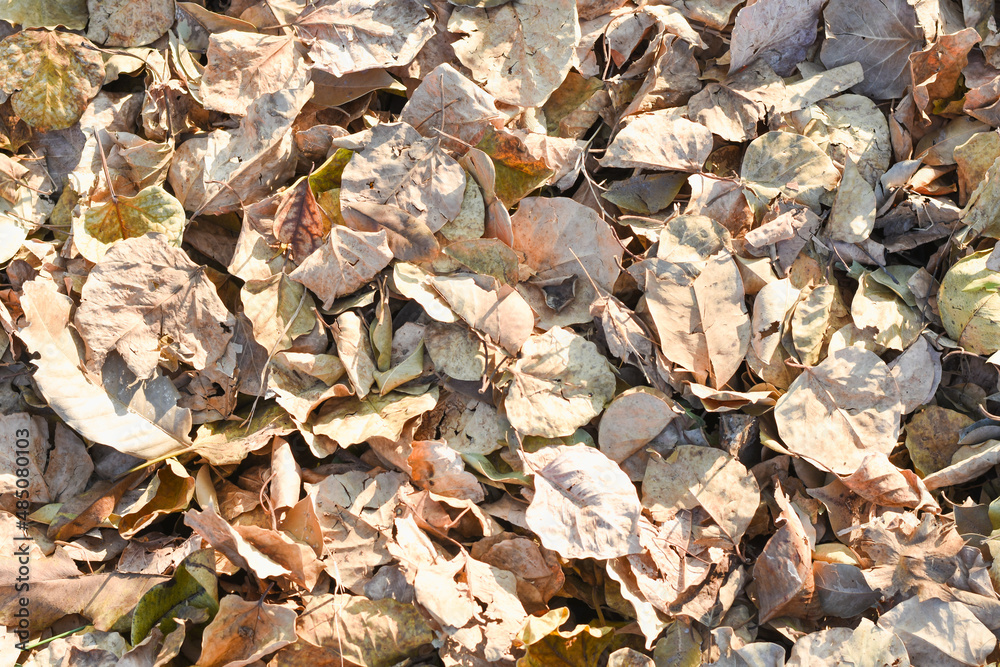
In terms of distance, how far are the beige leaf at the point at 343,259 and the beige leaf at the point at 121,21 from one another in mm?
654

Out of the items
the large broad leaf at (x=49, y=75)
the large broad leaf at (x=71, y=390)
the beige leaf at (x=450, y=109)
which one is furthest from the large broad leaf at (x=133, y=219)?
the beige leaf at (x=450, y=109)

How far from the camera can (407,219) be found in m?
1.35

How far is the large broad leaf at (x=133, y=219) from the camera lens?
1.36m

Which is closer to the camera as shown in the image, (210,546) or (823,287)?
(210,546)

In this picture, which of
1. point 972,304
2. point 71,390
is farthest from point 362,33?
point 972,304

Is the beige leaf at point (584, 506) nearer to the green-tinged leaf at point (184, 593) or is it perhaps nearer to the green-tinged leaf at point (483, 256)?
the green-tinged leaf at point (483, 256)

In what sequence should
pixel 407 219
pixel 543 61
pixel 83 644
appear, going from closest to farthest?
pixel 83 644 < pixel 407 219 < pixel 543 61

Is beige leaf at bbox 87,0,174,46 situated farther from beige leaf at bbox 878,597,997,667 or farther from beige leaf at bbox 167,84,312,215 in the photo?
beige leaf at bbox 878,597,997,667

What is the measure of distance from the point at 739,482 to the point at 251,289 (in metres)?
1.00

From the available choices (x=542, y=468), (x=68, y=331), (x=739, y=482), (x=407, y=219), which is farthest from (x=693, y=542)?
(x=68, y=331)

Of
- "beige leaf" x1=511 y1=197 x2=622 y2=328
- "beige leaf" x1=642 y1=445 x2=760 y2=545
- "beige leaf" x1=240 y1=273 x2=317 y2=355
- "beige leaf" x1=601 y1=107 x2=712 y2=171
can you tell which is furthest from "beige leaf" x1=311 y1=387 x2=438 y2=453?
"beige leaf" x1=601 y1=107 x2=712 y2=171

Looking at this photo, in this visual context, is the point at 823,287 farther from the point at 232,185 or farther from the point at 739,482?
the point at 232,185

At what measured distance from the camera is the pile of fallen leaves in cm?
123

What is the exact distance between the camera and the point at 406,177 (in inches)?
54.2
